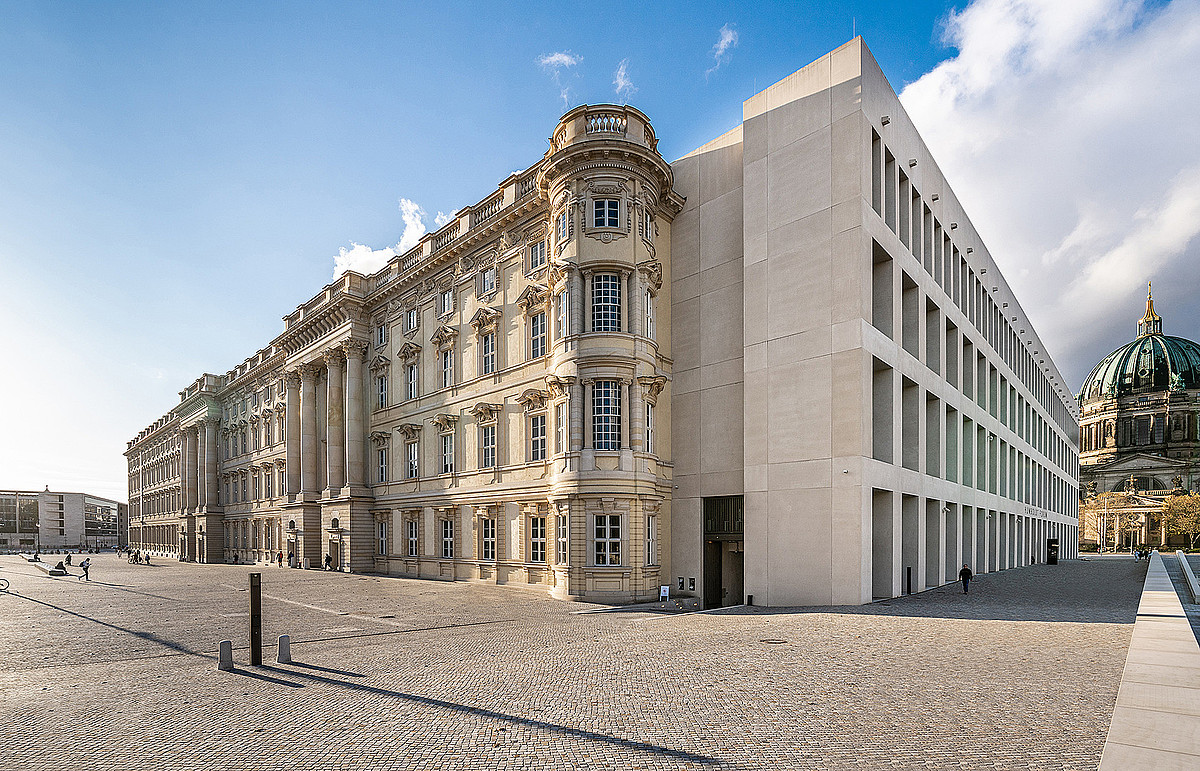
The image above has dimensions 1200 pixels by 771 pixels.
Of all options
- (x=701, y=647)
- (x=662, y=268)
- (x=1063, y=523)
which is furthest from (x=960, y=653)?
(x=1063, y=523)

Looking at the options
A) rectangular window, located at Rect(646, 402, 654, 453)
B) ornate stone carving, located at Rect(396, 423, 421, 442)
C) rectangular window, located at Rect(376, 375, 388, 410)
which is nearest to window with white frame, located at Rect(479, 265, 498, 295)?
ornate stone carving, located at Rect(396, 423, 421, 442)

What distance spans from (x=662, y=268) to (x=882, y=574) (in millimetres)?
16697

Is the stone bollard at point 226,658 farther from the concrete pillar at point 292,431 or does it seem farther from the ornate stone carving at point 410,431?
the concrete pillar at point 292,431

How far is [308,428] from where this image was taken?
5403 centimetres

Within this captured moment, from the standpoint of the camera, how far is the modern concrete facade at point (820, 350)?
2530 cm

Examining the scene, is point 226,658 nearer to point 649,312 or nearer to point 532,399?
point 532,399

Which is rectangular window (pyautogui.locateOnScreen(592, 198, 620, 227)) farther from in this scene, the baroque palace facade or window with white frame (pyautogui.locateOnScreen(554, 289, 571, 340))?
window with white frame (pyautogui.locateOnScreen(554, 289, 571, 340))

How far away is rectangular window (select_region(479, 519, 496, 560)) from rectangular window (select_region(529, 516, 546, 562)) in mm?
3524

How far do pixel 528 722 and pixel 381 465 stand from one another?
127ft

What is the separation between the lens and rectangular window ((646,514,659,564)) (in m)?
29.2

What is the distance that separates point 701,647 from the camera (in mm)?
15984

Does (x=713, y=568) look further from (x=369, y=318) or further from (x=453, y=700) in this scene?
(x=369, y=318)

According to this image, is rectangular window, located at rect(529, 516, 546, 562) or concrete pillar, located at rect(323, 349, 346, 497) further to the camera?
concrete pillar, located at rect(323, 349, 346, 497)

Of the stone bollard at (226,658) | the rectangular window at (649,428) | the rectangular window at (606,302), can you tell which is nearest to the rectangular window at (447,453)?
the rectangular window at (649,428)
